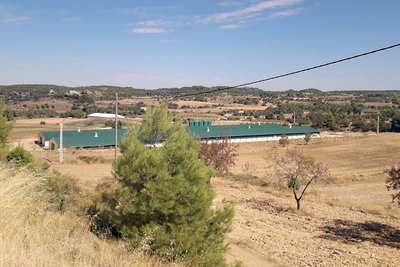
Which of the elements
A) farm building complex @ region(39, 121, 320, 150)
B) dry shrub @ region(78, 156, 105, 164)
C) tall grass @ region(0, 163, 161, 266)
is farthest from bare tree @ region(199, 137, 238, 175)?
tall grass @ region(0, 163, 161, 266)

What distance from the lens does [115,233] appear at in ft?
40.7

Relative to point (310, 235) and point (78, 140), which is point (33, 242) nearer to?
point (310, 235)

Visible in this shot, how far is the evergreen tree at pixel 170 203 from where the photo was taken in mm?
10914

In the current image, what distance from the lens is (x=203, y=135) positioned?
69.7 metres

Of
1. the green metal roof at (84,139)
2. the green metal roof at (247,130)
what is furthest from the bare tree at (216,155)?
the green metal roof at (247,130)

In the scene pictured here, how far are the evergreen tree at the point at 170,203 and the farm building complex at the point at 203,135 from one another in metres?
33.6

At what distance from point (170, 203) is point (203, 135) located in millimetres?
58420

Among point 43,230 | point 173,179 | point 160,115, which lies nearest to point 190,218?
point 173,179

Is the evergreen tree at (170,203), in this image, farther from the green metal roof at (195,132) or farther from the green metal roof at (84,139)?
the green metal roof at (84,139)

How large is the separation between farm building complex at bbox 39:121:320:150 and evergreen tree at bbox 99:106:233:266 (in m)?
33.6

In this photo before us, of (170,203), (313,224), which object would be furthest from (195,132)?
(170,203)

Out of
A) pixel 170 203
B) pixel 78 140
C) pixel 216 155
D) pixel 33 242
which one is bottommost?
pixel 78 140

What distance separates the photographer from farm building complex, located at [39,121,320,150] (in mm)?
59906

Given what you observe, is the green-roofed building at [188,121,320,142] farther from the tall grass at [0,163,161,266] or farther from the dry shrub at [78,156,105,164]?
the tall grass at [0,163,161,266]
